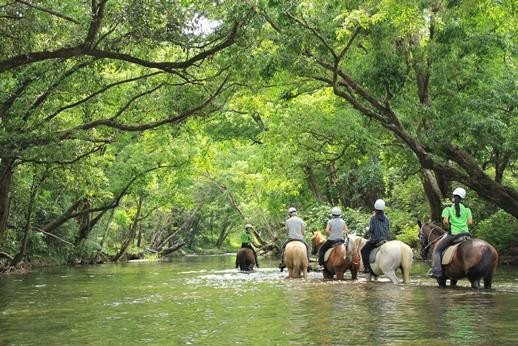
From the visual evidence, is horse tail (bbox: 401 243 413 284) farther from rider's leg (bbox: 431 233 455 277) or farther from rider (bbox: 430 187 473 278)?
rider (bbox: 430 187 473 278)

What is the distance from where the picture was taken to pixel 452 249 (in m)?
14.9

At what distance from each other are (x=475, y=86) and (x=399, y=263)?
737 cm

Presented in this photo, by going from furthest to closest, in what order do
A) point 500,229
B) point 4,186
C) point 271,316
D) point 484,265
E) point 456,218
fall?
point 500,229, point 4,186, point 456,218, point 484,265, point 271,316

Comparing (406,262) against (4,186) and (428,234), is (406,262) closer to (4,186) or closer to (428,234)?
(428,234)

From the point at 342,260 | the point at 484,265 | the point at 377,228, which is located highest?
the point at 377,228

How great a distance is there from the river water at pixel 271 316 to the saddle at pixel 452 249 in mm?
726

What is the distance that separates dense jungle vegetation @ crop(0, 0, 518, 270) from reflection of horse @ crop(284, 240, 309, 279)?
4983mm

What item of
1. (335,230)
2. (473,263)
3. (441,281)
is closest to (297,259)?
(335,230)

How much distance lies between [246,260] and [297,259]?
20.9ft

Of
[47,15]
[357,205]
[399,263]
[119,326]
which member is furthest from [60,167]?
[357,205]

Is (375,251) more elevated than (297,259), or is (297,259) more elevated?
(375,251)

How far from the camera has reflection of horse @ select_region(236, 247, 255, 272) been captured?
83.4 feet

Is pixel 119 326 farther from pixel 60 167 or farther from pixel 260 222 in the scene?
pixel 260 222

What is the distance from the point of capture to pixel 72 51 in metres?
14.5
